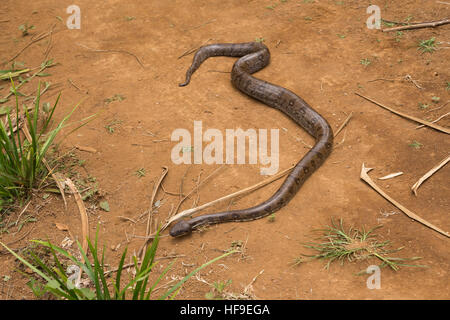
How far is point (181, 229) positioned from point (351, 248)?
1.89 m

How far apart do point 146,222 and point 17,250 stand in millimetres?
1455

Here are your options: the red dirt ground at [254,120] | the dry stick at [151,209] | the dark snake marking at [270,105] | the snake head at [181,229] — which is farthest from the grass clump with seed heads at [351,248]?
the dry stick at [151,209]

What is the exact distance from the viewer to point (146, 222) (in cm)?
496

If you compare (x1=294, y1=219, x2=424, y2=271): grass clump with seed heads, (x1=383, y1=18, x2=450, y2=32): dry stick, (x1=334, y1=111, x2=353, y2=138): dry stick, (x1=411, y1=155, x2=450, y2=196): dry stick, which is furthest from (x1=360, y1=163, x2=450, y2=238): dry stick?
(x1=383, y1=18, x2=450, y2=32): dry stick

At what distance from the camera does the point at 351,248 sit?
434 centimetres

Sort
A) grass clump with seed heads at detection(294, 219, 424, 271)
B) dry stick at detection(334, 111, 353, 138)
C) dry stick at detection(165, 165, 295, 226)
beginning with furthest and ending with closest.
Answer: dry stick at detection(334, 111, 353, 138)
dry stick at detection(165, 165, 295, 226)
grass clump with seed heads at detection(294, 219, 424, 271)

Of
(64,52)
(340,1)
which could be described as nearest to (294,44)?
(340,1)

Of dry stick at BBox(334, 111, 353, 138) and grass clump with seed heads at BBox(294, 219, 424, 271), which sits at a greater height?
dry stick at BBox(334, 111, 353, 138)

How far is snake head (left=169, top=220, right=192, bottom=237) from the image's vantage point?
472 cm

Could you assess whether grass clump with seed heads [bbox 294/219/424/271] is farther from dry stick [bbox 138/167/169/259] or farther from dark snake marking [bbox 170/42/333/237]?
dry stick [bbox 138/167/169/259]

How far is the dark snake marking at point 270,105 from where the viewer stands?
16.2 feet

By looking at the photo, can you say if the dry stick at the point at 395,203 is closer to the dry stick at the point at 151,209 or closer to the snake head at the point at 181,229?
the snake head at the point at 181,229

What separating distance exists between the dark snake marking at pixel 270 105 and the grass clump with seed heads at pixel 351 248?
2.59 feet
